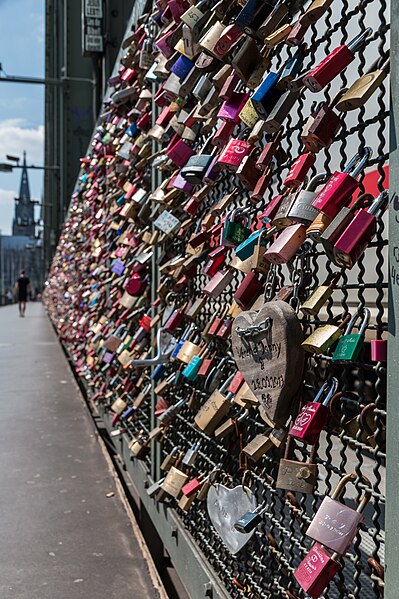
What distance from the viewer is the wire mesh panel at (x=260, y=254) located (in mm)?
1024

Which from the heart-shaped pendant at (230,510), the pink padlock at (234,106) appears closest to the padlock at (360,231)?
the pink padlock at (234,106)

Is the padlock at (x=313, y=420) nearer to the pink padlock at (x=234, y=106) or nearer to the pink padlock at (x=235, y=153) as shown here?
the pink padlock at (x=235, y=153)

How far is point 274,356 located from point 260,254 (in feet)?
0.74

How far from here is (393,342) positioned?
873 mm

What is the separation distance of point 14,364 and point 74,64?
8.45 meters

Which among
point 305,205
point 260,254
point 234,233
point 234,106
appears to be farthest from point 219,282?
point 305,205

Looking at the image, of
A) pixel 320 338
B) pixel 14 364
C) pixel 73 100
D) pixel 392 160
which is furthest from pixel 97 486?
pixel 73 100

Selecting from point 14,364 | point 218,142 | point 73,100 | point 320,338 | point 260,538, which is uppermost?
point 73,100

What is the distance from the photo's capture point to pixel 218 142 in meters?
1.60

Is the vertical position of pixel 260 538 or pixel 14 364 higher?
pixel 260 538

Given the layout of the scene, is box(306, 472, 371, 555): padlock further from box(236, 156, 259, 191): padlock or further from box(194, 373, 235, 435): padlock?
box(236, 156, 259, 191): padlock

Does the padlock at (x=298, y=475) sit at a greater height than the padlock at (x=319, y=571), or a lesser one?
greater

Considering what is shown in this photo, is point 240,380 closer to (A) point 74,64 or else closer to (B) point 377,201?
(B) point 377,201

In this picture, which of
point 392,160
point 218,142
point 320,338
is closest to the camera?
point 392,160
